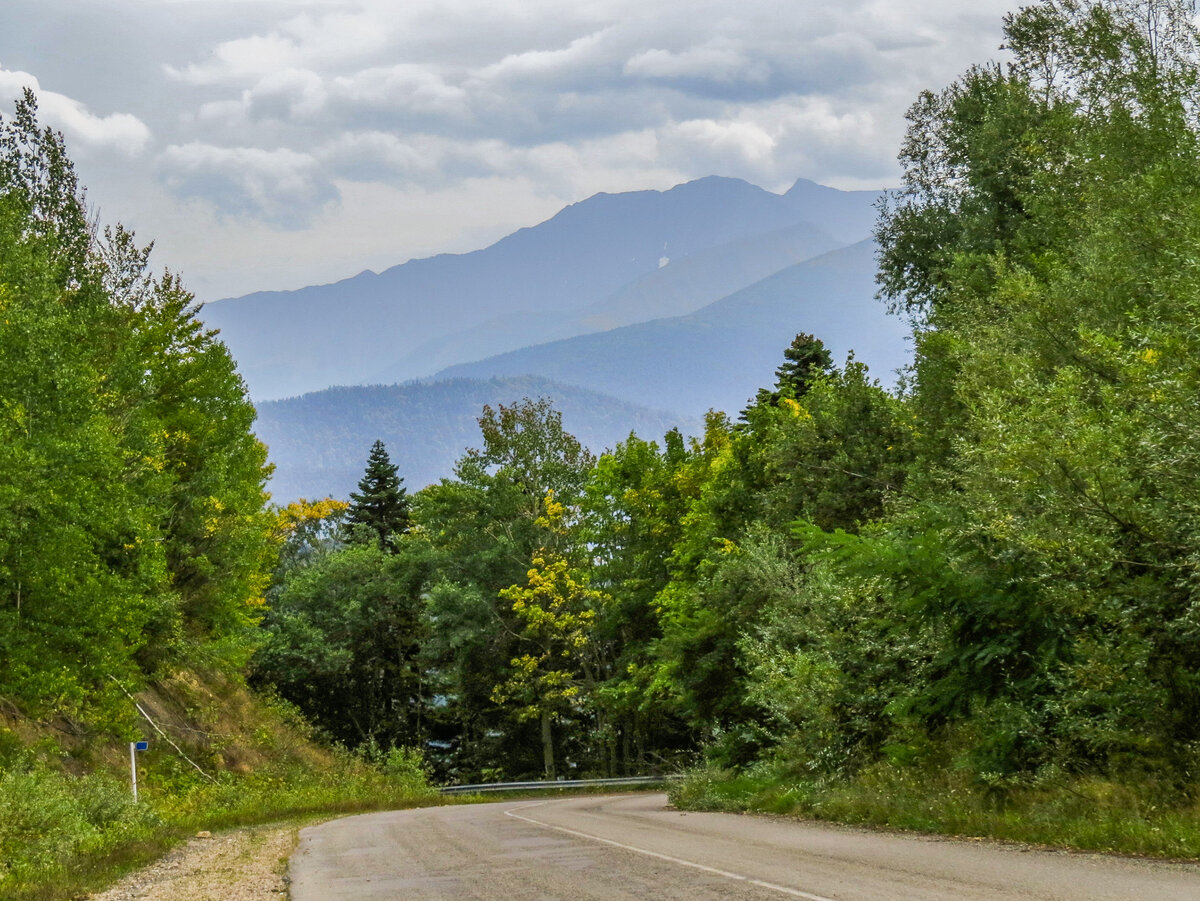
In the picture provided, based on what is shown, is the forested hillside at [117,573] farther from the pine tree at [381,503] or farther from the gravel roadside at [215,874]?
the pine tree at [381,503]

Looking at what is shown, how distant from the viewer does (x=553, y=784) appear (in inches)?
1791

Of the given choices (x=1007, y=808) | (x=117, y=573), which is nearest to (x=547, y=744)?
(x=117, y=573)

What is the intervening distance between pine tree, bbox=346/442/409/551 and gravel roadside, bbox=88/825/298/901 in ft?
159

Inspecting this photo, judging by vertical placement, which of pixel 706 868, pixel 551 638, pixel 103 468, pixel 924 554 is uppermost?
pixel 103 468

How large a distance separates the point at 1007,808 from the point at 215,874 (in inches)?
389

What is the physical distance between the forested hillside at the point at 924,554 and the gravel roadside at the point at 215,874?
324 inches

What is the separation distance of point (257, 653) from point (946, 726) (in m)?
42.9

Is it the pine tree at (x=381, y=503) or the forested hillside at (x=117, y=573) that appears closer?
the forested hillside at (x=117, y=573)

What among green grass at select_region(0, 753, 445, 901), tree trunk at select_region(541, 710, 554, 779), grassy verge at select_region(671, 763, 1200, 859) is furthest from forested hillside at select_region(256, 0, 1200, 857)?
green grass at select_region(0, 753, 445, 901)

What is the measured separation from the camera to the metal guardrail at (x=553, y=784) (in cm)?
4453

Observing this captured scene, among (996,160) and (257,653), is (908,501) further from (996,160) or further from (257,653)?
(257,653)

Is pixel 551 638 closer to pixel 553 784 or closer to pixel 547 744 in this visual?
pixel 547 744

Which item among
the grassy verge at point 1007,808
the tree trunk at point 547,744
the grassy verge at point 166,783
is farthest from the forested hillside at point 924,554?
the grassy verge at point 166,783

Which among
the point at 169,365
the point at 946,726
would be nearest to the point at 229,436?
the point at 169,365
